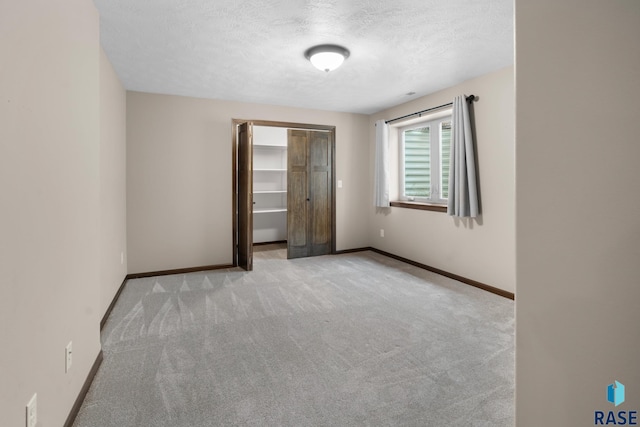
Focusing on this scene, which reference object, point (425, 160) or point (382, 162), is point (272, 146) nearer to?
point (382, 162)

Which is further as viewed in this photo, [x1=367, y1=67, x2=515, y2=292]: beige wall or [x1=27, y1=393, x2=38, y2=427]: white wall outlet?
[x1=367, y1=67, x2=515, y2=292]: beige wall

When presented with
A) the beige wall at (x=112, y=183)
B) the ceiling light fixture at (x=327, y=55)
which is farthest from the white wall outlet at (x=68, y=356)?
the ceiling light fixture at (x=327, y=55)

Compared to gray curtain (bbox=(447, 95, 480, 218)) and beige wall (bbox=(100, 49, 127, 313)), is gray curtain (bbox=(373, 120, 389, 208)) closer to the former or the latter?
gray curtain (bbox=(447, 95, 480, 218))

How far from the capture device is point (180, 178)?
4594 mm

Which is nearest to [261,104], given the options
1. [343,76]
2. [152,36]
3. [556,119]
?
[343,76]

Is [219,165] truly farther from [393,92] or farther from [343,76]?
[393,92]

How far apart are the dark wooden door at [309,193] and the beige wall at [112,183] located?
234cm

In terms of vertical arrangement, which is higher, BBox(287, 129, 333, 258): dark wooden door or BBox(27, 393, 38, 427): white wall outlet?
BBox(287, 129, 333, 258): dark wooden door

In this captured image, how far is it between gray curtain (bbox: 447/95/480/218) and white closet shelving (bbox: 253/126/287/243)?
10.9 ft

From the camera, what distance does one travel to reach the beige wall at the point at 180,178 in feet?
14.3

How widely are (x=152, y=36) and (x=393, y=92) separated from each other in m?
2.95

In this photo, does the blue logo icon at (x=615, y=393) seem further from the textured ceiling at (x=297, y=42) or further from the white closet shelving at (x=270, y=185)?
the white closet shelving at (x=270, y=185)

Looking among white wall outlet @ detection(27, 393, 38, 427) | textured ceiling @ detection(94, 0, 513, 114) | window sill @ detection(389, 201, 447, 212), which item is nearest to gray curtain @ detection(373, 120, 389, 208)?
A: window sill @ detection(389, 201, 447, 212)

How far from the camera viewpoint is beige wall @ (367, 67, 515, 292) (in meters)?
3.53
